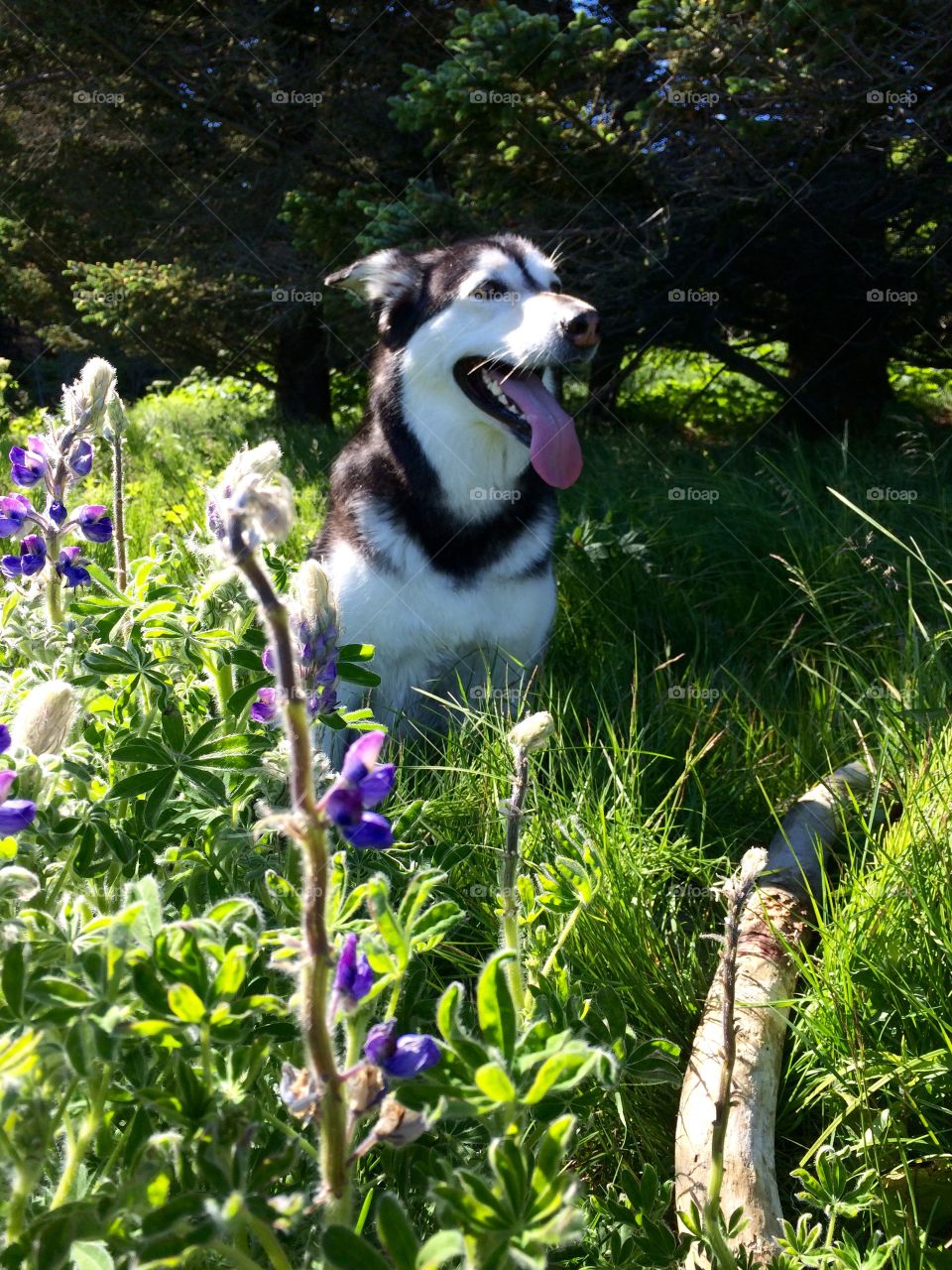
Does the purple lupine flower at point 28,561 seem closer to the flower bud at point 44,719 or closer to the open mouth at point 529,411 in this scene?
the flower bud at point 44,719

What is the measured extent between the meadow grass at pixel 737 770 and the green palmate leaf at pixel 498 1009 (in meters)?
0.46

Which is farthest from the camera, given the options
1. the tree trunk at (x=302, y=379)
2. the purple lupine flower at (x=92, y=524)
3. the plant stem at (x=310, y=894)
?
Answer: the tree trunk at (x=302, y=379)

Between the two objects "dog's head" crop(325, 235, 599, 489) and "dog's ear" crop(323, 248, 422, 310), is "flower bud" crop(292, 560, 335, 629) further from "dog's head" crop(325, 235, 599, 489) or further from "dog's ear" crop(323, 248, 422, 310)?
"dog's ear" crop(323, 248, 422, 310)

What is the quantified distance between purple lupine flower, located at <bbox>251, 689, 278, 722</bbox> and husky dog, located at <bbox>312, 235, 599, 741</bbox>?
4.87ft

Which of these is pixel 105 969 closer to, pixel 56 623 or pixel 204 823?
pixel 204 823

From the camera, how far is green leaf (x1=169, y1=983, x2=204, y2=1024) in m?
0.93

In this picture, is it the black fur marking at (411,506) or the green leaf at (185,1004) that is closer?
the green leaf at (185,1004)

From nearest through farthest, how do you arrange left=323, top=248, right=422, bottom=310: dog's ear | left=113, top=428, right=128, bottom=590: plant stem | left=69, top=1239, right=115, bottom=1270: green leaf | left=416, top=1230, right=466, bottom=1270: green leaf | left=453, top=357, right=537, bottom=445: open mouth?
left=416, top=1230, right=466, bottom=1270: green leaf < left=69, top=1239, right=115, bottom=1270: green leaf < left=113, top=428, right=128, bottom=590: plant stem < left=453, top=357, right=537, bottom=445: open mouth < left=323, top=248, right=422, bottom=310: dog's ear

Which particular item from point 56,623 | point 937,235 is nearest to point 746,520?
point 937,235

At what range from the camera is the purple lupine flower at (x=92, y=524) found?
1924mm

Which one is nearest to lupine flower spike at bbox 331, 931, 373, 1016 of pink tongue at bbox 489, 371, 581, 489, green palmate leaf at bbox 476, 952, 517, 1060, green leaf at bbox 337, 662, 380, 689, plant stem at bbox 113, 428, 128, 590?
green palmate leaf at bbox 476, 952, 517, 1060

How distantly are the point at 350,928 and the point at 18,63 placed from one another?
8.79 m

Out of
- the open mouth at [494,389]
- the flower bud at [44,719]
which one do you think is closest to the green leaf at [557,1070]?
the flower bud at [44,719]

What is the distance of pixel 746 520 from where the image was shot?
159 inches
